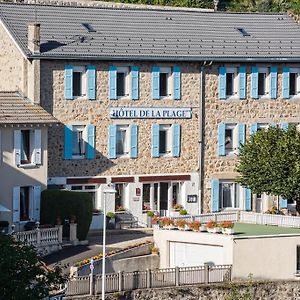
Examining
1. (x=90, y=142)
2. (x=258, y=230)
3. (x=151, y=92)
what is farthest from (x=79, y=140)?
(x=258, y=230)

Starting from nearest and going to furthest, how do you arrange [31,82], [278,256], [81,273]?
[81,273], [278,256], [31,82]

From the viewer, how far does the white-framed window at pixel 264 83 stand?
77000mm

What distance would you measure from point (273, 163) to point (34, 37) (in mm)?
10472

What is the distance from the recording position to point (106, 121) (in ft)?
239

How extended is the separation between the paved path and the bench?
1.36 m

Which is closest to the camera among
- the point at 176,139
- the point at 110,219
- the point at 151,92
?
the point at 110,219

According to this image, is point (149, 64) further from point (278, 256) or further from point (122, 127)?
point (278, 256)

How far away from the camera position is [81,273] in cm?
6031

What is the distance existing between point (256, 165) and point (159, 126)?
176 inches

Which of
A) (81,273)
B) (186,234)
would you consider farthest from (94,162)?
(81,273)

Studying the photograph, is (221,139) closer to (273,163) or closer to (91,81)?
(273,163)

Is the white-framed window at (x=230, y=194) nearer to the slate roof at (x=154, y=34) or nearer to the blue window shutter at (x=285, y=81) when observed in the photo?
the blue window shutter at (x=285, y=81)

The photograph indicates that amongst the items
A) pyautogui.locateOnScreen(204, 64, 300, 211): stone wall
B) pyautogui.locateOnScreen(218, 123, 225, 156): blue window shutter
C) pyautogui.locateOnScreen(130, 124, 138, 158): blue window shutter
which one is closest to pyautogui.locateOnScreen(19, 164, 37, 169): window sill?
pyautogui.locateOnScreen(130, 124, 138, 158): blue window shutter

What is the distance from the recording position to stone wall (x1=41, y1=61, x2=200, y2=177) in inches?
2800
